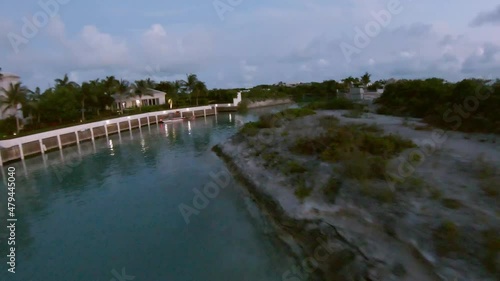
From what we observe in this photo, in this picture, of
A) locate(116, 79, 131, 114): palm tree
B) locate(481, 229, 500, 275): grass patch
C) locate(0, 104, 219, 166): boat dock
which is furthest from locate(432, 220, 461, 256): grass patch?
locate(116, 79, 131, 114): palm tree

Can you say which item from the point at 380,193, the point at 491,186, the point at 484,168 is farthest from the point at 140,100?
the point at 491,186

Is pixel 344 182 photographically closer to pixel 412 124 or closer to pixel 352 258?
pixel 352 258

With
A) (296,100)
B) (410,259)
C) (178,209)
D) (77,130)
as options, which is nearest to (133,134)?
(77,130)

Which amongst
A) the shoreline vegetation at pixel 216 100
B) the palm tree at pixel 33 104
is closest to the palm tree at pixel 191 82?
the shoreline vegetation at pixel 216 100

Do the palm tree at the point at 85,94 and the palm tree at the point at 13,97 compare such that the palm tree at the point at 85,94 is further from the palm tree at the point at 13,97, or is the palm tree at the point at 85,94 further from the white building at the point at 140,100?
the palm tree at the point at 13,97

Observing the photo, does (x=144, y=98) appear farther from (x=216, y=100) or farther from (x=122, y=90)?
(x=216, y=100)

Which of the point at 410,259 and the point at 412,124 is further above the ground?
the point at 412,124
